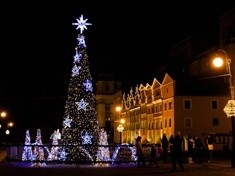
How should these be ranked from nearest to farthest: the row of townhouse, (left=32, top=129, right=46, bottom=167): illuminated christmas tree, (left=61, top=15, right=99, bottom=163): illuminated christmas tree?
(left=32, top=129, right=46, bottom=167): illuminated christmas tree
(left=61, top=15, right=99, bottom=163): illuminated christmas tree
the row of townhouse

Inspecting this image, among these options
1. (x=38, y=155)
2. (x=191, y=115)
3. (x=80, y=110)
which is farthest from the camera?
(x=191, y=115)

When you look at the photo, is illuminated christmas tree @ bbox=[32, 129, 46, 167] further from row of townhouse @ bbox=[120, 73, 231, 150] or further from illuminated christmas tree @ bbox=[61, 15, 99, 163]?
row of townhouse @ bbox=[120, 73, 231, 150]

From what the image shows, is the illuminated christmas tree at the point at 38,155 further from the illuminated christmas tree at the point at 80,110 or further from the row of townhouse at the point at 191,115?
the row of townhouse at the point at 191,115

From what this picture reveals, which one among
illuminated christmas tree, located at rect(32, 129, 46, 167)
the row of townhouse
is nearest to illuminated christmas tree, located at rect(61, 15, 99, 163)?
illuminated christmas tree, located at rect(32, 129, 46, 167)

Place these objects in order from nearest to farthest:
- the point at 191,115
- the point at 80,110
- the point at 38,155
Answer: the point at 38,155 < the point at 80,110 < the point at 191,115

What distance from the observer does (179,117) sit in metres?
65.8

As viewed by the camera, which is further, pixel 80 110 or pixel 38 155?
pixel 80 110

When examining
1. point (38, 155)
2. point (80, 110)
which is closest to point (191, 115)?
point (80, 110)

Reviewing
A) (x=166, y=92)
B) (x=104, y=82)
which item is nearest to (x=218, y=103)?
(x=166, y=92)

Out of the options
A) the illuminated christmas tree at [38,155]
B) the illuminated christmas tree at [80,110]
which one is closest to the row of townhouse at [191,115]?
the illuminated christmas tree at [80,110]

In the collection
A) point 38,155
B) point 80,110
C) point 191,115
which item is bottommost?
point 38,155

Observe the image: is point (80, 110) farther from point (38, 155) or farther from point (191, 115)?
point (191, 115)

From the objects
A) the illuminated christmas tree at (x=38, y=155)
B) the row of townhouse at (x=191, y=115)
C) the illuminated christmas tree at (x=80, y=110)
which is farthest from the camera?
the row of townhouse at (x=191, y=115)

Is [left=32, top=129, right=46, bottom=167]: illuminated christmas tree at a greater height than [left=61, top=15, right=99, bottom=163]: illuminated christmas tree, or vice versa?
[left=61, top=15, right=99, bottom=163]: illuminated christmas tree
